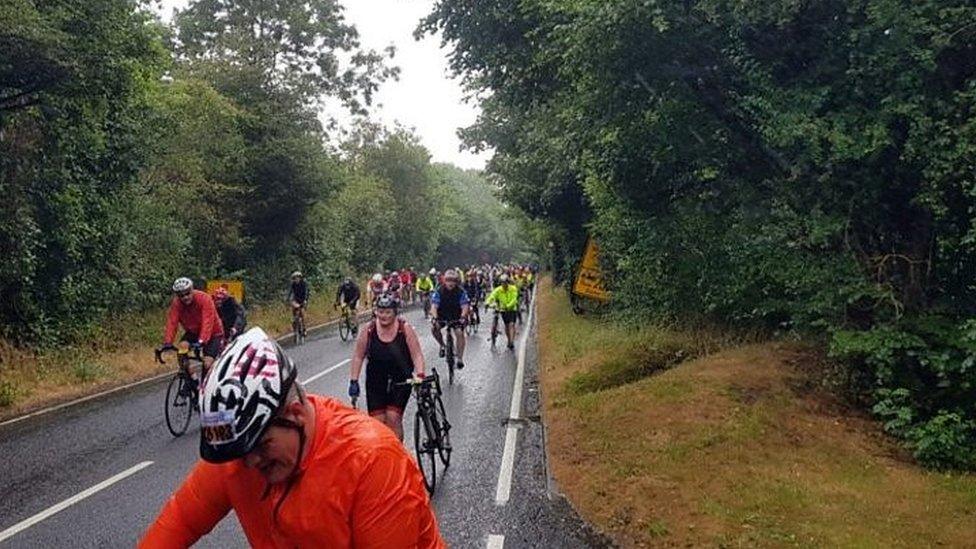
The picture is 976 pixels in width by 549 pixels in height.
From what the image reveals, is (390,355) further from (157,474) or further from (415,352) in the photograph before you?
(157,474)

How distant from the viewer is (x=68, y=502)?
7.95m

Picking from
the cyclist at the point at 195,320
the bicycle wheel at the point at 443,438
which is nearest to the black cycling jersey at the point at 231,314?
the cyclist at the point at 195,320

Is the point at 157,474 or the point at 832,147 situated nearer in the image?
the point at 157,474

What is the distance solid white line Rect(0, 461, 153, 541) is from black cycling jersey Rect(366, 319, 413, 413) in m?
2.98

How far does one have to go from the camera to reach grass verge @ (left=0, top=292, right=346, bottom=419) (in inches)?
559

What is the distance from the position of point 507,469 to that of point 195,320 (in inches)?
190

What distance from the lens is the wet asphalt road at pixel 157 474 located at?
704 centimetres

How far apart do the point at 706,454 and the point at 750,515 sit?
181cm

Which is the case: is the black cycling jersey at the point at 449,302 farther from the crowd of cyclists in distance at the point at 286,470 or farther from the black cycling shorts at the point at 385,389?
the crowd of cyclists in distance at the point at 286,470

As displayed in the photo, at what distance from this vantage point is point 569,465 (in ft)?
29.8

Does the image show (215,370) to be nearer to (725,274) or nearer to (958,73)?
(958,73)

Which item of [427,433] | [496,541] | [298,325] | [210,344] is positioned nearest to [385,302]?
[427,433]

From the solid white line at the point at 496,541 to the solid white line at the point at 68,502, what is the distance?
4.04 metres

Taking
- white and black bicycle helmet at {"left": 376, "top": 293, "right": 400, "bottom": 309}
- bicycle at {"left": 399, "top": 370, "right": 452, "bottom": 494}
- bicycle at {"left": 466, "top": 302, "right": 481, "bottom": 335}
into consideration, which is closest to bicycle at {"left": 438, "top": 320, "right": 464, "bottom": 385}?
bicycle at {"left": 399, "top": 370, "right": 452, "bottom": 494}
